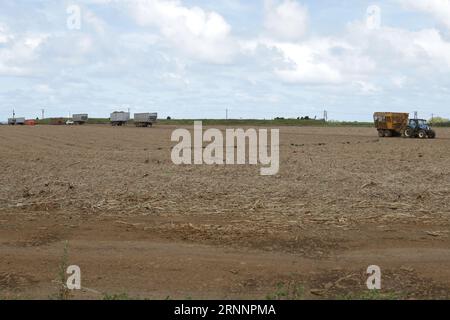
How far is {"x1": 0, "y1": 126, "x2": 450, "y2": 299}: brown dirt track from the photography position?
6.93m

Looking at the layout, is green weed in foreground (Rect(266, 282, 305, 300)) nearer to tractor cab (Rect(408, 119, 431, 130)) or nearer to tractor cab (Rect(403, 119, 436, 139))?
tractor cab (Rect(403, 119, 436, 139))

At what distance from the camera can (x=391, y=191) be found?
1304cm

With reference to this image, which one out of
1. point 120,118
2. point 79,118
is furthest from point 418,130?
point 79,118

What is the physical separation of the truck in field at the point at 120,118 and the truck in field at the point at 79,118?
17.0 metres

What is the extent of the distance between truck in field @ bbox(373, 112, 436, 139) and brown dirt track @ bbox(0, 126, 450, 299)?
31.5 metres

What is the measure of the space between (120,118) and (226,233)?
89.1m

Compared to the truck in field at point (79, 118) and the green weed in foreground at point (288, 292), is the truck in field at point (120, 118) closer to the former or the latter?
the truck in field at point (79, 118)

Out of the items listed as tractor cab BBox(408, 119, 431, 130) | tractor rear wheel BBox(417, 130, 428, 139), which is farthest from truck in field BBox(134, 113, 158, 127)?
tractor rear wheel BBox(417, 130, 428, 139)

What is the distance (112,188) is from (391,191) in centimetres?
665

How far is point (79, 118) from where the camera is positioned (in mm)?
112375

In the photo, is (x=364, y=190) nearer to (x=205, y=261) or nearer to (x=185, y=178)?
(x=185, y=178)

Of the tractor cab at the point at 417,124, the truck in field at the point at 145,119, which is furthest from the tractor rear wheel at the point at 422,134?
the truck in field at the point at 145,119

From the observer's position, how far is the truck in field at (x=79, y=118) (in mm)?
111875

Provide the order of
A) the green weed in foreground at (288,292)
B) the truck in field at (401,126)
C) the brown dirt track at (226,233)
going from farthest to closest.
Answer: the truck in field at (401,126)
the brown dirt track at (226,233)
the green weed in foreground at (288,292)
